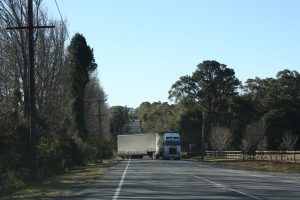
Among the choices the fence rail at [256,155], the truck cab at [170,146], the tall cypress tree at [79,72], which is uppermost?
the tall cypress tree at [79,72]

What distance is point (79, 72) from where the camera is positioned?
68.8 metres

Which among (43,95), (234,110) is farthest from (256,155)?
(43,95)

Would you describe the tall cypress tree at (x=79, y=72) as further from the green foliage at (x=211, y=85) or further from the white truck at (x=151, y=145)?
the green foliage at (x=211, y=85)

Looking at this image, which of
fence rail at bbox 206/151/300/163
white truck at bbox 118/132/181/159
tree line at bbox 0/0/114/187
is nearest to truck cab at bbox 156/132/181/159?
white truck at bbox 118/132/181/159

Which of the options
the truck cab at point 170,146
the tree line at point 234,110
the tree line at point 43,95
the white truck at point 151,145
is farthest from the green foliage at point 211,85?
the tree line at point 43,95

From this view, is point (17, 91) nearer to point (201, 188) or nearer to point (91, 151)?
point (201, 188)

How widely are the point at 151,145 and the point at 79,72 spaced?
35.8 m

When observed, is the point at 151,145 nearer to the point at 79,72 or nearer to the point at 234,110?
the point at 234,110

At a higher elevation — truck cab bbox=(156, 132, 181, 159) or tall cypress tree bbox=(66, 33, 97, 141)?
tall cypress tree bbox=(66, 33, 97, 141)

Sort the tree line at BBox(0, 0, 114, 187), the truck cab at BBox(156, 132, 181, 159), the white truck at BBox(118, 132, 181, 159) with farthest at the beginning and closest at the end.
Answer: the white truck at BBox(118, 132, 181, 159) < the truck cab at BBox(156, 132, 181, 159) < the tree line at BBox(0, 0, 114, 187)

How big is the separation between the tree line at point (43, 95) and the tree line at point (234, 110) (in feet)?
112

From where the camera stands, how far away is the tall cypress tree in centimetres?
6712

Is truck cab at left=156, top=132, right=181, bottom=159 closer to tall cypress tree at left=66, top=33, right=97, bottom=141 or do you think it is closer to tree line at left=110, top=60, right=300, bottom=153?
tree line at left=110, top=60, right=300, bottom=153

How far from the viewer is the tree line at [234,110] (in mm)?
105688
